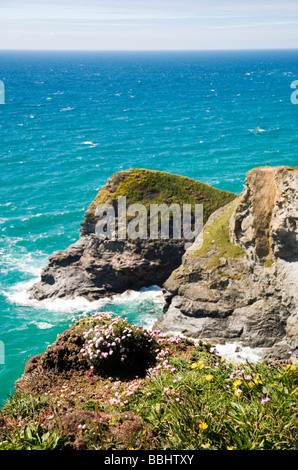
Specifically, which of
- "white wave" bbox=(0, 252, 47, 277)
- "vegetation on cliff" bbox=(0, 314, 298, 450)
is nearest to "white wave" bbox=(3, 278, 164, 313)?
"white wave" bbox=(0, 252, 47, 277)

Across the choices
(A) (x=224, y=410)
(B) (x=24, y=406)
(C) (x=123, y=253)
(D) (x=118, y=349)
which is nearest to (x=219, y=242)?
(C) (x=123, y=253)

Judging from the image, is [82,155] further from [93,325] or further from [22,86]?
[22,86]

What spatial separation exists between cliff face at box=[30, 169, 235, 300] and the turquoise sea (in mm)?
1248

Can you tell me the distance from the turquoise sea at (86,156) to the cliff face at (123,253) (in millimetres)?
1248

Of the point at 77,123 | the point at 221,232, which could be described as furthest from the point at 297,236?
the point at 77,123

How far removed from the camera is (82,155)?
71125mm

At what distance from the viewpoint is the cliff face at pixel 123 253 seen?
102 ft

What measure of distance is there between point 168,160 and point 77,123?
36186 millimetres

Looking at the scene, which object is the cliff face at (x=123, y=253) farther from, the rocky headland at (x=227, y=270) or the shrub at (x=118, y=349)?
the shrub at (x=118, y=349)

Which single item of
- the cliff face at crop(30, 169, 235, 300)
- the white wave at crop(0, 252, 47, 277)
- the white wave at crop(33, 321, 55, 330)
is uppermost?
the cliff face at crop(30, 169, 235, 300)

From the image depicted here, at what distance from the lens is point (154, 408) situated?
1116cm

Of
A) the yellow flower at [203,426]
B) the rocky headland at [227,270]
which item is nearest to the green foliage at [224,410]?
the yellow flower at [203,426]

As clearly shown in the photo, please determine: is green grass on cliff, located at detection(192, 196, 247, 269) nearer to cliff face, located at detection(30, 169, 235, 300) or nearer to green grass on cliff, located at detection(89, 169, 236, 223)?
cliff face, located at detection(30, 169, 235, 300)

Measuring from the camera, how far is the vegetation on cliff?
9.62 m
